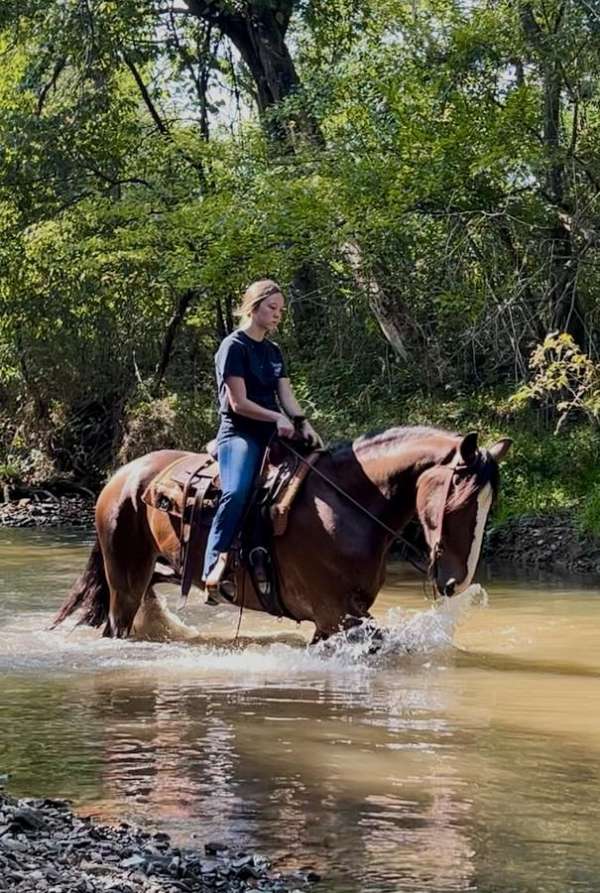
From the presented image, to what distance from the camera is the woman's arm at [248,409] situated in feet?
25.7

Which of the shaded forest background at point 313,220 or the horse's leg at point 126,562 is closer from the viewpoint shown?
the horse's leg at point 126,562

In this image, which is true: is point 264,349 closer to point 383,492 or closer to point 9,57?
point 383,492

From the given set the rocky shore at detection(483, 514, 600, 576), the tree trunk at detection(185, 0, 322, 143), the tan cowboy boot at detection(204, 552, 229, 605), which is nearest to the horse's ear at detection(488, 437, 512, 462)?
the tan cowboy boot at detection(204, 552, 229, 605)

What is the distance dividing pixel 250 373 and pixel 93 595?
2.43 metres

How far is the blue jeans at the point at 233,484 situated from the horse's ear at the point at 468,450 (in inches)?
53.7

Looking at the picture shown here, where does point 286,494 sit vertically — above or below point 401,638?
above

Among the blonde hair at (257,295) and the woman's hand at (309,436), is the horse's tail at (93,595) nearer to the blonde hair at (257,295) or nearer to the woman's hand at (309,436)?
the woman's hand at (309,436)

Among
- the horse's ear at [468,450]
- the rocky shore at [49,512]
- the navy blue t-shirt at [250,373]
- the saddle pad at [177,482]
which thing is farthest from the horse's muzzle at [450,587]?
the rocky shore at [49,512]

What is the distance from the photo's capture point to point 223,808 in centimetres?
511

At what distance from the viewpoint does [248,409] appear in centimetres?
784

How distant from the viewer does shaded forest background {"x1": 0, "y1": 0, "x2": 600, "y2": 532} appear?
15688mm

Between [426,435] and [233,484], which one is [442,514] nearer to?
[426,435]

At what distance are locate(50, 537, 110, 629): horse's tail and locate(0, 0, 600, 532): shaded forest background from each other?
20.9ft

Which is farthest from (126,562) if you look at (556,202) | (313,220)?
(556,202)
